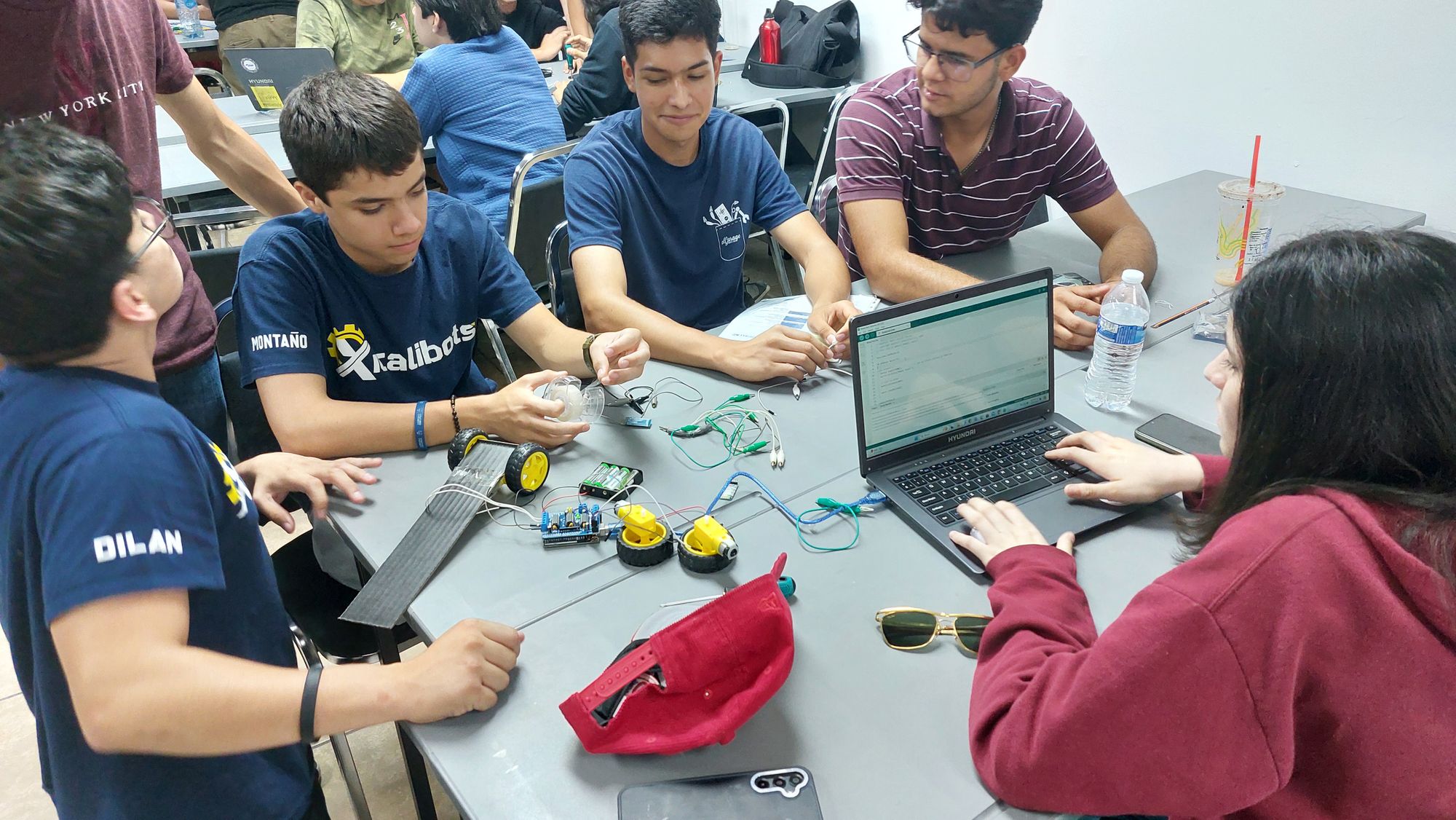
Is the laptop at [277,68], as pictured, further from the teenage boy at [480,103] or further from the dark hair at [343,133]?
the dark hair at [343,133]

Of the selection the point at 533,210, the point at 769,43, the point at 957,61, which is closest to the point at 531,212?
the point at 533,210

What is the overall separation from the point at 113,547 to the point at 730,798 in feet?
2.03

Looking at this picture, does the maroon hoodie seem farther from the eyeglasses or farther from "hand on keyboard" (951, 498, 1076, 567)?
"hand on keyboard" (951, 498, 1076, 567)

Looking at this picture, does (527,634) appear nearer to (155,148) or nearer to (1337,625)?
(1337,625)

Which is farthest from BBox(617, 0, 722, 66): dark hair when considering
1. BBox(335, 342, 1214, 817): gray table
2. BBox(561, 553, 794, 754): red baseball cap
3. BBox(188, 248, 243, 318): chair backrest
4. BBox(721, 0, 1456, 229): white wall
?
BBox(721, 0, 1456, 229): white wall

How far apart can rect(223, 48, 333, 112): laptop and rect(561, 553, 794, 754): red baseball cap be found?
10.7ft

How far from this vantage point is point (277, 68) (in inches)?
131

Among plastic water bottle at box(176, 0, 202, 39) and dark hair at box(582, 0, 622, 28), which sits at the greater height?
plastic water bottle at box(176, 0, 202, 39)

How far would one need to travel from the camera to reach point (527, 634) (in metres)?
1.02

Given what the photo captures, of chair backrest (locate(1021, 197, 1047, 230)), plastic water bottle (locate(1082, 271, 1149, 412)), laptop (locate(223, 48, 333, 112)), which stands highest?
laptop (locate(223, 48, 333, 112))

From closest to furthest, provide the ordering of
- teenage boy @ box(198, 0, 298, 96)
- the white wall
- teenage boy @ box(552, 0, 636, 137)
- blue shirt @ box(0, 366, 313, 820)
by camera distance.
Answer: blue shirt @ box(0, 366, 313, 820) < the white wall < teenage boy @ box(552, 0, 636, 137) < teenage boy @ box(198, 0, 298, 96)

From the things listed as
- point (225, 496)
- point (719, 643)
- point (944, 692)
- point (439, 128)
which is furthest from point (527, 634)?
point (439, 128)

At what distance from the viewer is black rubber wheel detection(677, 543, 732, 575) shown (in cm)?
110

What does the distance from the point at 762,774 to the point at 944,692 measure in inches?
8.8
